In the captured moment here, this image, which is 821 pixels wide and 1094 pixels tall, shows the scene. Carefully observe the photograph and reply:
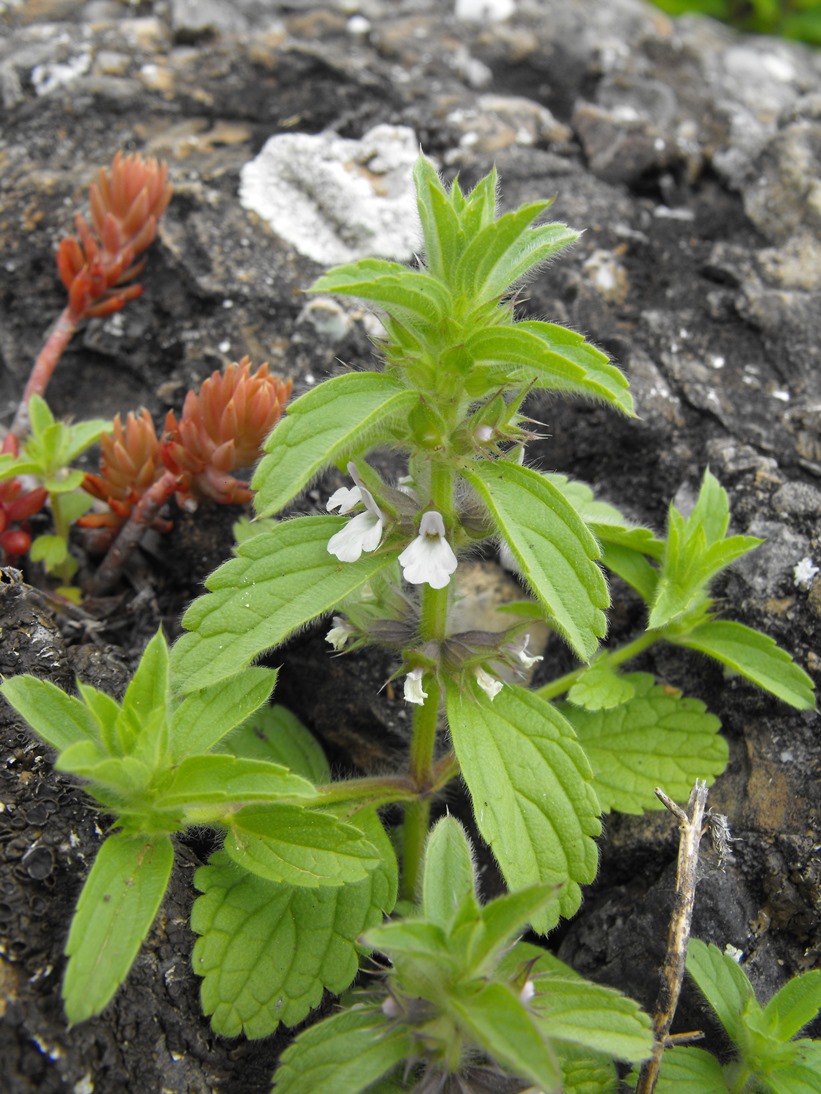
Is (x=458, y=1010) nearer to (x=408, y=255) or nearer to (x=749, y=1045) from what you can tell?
(x=749, y=1045)

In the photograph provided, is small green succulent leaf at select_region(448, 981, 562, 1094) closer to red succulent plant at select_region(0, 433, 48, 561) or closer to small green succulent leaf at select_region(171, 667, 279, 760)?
small green succulent leaf at select_region(171, 667, 279, 760)

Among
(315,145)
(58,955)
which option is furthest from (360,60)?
(58,955)

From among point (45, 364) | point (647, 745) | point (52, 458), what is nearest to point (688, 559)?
point (647, 745)

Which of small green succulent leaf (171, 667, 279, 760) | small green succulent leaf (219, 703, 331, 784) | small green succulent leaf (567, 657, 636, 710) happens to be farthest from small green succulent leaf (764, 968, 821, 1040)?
small green succulent leaf (171, 667, 279, 760)

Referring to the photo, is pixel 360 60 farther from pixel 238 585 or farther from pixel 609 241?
pixel 238 585

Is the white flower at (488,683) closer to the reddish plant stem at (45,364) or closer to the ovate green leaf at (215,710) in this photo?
the ovate green leaf at (215,710)
